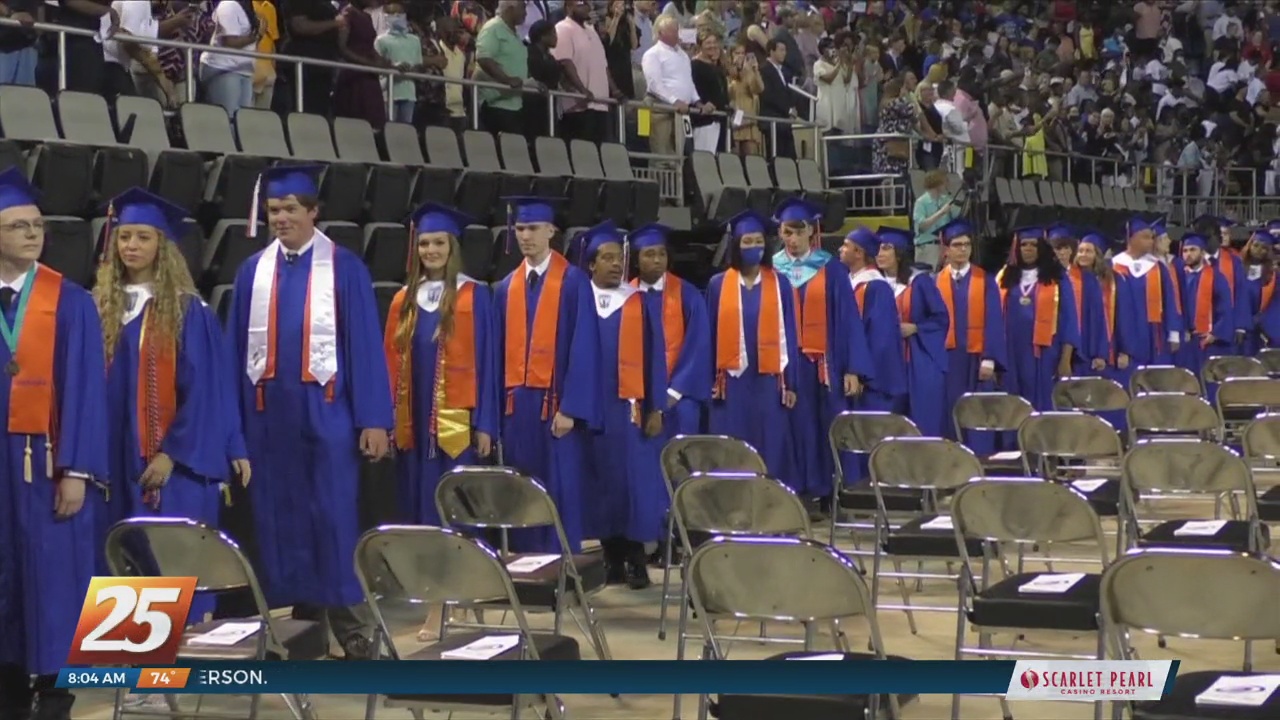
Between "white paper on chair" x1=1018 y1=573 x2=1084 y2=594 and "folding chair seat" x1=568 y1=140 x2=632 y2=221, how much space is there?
25.1ft

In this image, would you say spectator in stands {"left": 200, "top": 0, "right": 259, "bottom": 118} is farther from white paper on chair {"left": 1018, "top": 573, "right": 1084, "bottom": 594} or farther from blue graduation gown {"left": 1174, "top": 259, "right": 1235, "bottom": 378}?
blue graduation gown {"left": 1174, "top": 259, "right": 1235, "bottom": 378}

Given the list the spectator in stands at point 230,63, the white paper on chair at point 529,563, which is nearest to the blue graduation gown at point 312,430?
the white paper on chair at point 529,563

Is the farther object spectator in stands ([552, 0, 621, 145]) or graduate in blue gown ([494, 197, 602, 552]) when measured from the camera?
spectator in stands ([552, 0, 621, 145])

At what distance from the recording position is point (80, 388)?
517cm

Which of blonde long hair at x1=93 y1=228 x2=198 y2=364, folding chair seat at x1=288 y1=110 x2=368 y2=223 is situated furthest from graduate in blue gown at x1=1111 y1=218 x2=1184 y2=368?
blonde long hair at x1=93 y1=228 x2=198 y2=364

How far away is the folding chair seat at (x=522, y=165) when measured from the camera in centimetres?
1204

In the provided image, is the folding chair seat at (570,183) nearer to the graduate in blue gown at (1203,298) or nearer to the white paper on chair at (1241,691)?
the graduate in blue gown at (1203,298)

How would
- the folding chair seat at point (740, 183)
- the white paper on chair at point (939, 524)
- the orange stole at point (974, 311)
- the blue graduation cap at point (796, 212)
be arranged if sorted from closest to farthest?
the white paper on chair at point (939, 524)
the blue graduation cap at point (796, 212)
the orange stole at point (974, 311)
the folding chair seat at point (740, 183)

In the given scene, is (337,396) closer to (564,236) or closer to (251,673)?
(251,673)

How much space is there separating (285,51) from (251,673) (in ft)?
27.2

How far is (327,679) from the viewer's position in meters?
3.14

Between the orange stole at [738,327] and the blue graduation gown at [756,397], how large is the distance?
22 mm

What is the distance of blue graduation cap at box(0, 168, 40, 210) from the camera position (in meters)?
5.10

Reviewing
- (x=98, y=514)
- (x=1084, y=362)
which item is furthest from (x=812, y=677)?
(x=1084, y=362)
